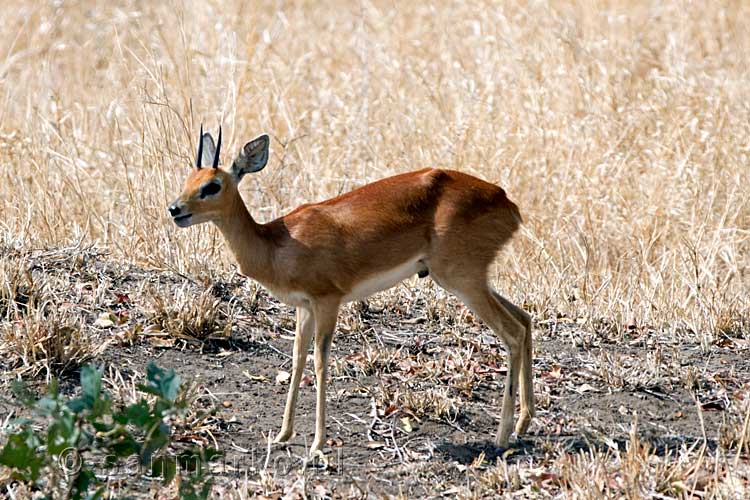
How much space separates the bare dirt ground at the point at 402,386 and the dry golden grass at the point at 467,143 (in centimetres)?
6

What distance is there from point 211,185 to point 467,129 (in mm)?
3851

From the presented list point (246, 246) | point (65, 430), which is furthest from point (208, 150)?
point (65, 430)

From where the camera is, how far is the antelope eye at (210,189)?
5000 millimetres

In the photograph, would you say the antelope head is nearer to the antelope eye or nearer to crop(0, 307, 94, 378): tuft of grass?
the antelope eye

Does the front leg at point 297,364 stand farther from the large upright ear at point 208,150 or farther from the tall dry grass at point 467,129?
the tall dry grass at point 467,129

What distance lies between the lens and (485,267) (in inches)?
213

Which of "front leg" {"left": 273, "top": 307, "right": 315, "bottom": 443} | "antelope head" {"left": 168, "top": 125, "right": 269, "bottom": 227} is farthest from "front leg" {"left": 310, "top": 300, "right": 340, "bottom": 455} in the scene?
"antelope head" {"left": 168, "top": 125, "right": 269, "bottom": 227}

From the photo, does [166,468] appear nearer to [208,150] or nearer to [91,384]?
[91,384]

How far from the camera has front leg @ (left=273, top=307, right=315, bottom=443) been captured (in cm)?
517

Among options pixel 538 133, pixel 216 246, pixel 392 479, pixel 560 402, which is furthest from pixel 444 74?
pixel 392 479

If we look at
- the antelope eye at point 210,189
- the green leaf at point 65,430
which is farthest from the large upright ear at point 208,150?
the green leaf at point 65,430

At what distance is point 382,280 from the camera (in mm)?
5344

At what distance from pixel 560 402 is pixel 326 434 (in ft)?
3.96

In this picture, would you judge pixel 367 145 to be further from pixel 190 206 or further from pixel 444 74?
pixel 190 206
